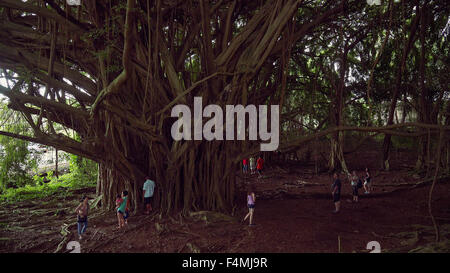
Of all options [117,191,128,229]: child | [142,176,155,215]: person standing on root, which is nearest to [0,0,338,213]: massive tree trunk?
[142,176,155,215]: person standing on root

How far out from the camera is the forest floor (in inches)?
169

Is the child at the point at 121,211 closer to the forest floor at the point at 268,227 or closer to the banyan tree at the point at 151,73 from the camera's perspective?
the forest floor at the point at 268,227

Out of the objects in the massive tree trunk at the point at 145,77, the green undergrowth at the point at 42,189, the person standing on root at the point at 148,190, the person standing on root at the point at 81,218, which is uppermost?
the massive tree trunk at the point at 145,77

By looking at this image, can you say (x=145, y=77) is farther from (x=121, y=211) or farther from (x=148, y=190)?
(x=121, y=211)

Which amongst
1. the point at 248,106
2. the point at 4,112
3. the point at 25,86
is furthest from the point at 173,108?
the point at 4,112

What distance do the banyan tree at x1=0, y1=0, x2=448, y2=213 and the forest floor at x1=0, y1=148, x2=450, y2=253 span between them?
72 centimetres

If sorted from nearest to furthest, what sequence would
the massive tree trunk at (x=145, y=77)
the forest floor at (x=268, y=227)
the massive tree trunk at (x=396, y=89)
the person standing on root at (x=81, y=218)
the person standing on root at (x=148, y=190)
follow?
1. the forest floor at (x=268, y=227)
2. the massive tree trunk at (x=145, y=77)
3. the person standing on root at (x=81, y=218)
4. the person standing on root at (x=148, y=190)
5. the massive tree trunk at (x=396, y=89)

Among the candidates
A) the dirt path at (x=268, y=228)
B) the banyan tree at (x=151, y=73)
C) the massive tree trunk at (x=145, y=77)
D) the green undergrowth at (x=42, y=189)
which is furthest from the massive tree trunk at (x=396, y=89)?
the green undergrowth at (x=42, y=189)

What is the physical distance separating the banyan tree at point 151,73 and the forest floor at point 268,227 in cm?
72

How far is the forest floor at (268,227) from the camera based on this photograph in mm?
4281

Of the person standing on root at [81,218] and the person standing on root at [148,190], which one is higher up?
the person standing on root at [148,190]

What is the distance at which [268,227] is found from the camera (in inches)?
197
